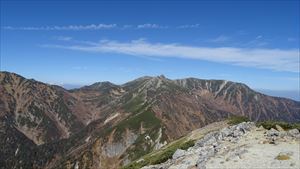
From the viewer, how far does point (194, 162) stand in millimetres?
51375

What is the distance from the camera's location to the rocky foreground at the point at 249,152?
43.5m

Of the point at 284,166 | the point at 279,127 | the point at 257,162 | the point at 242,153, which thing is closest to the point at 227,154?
the point at 242,153

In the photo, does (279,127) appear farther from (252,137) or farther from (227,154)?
(227,154)

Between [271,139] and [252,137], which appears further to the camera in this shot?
[252,137]

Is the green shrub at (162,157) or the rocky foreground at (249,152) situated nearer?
the rocky foreground at (249,152)

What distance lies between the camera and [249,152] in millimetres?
47312

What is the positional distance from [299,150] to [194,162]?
43.7 feet

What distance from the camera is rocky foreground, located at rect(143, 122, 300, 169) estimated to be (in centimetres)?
4347

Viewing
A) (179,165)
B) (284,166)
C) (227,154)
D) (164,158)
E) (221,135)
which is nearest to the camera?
(284,166)

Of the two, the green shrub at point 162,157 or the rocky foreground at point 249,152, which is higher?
the rocky foreground at point 249,152

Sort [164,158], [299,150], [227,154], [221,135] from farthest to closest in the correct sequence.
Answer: [164,158], [221,135], [227,154], [299,150]

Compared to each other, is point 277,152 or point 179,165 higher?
point 277,152

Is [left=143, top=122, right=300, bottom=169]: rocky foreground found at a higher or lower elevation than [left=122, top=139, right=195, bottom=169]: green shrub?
higher

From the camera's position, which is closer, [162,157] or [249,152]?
[249,152]
